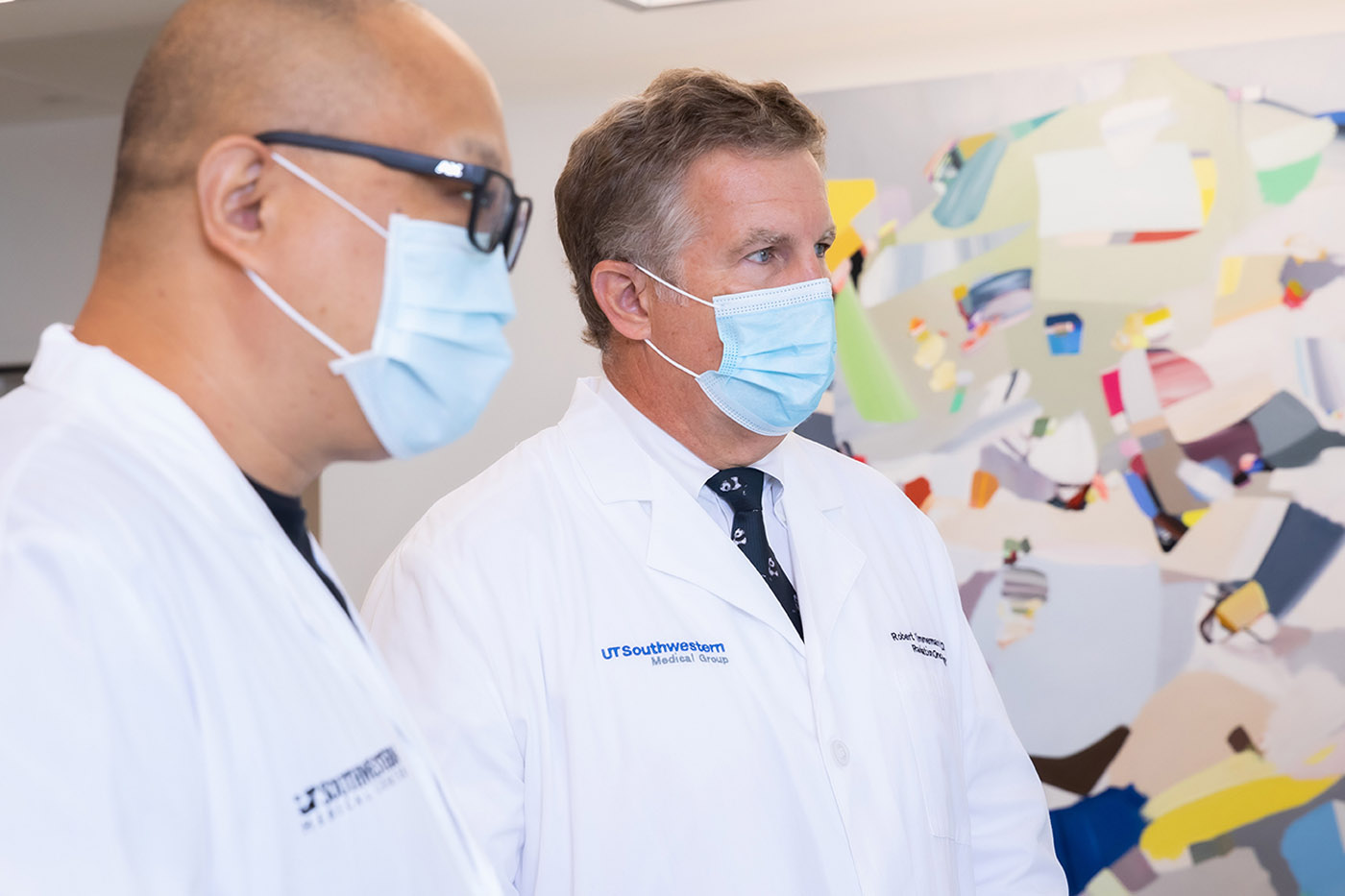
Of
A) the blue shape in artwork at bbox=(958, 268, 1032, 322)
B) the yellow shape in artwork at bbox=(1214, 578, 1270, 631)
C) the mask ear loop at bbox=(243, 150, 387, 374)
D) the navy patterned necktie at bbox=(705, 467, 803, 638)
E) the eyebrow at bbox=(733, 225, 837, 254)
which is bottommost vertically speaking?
the yellow shape in artwork at bbox=(1214, 578, 1270, 631)

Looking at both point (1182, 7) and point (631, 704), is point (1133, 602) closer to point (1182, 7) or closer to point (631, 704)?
point (1182, 7)

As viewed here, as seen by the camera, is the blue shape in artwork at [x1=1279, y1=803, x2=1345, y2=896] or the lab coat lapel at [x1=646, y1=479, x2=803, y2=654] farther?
the blue shape in artwork at [x1=1279, y1=803, x2=1345, y2=896]

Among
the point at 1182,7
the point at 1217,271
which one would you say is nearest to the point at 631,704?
the point at 1217,271

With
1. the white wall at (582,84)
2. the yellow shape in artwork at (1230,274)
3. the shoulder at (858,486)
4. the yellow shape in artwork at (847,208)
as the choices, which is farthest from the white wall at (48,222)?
the yellow shape in artwork at (1230,274)

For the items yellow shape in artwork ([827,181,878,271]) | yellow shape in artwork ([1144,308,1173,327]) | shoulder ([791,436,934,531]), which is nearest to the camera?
shoulder ([791,436,934,531])

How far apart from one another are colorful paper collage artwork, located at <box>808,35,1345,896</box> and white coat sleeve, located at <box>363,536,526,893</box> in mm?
1655

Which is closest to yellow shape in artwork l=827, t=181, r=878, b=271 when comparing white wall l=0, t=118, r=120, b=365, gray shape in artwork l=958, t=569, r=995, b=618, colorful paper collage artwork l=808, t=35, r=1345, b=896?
colorful paper collage artwork l=808, t=35, r=1345, b=896

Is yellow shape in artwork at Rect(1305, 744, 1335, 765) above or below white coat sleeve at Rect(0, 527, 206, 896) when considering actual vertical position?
below

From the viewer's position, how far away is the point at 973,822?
1.57 meters

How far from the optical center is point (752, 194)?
1.53m

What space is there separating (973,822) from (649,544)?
0.59m

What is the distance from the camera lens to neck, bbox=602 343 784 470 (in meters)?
1.54

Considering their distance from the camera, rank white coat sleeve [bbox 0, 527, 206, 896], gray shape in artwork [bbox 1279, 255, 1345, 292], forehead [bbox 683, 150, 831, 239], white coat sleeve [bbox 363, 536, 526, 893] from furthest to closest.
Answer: gray shape in artwork [bbox 1279, 255, 1345, 292]
forehead [bbox 683, 150, 831, 239]
white coat sleeve [bbox 363, 536, 526, 893]
white coat sleeve [bbox 0, 527, 206, 896]

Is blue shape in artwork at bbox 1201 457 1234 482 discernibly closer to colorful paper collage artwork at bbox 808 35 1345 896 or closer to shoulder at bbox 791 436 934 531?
colorful paper collage artwork at bbox 808 35 1345 896
